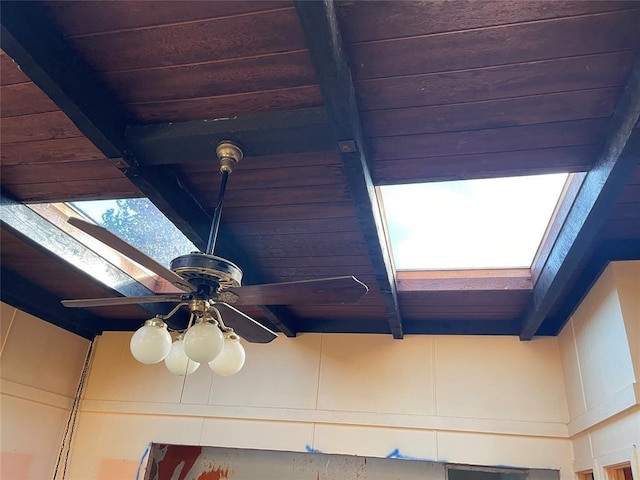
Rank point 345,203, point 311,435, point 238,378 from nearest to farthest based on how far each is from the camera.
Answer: point 345,203
point 311,435
point 238,378

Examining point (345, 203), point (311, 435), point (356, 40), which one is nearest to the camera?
point (356, 40)

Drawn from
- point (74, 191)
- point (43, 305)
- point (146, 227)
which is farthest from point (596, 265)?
point (43, 305)

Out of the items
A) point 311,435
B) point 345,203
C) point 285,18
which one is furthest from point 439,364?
point 285,18

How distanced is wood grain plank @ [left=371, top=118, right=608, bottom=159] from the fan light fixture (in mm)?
872

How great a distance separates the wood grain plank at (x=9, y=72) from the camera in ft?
5.32

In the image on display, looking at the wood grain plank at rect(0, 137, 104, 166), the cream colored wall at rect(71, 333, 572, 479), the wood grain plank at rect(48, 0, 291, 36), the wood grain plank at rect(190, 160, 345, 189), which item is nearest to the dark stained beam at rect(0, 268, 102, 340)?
the cream colored wall at rect(71, 333, 572, 479)

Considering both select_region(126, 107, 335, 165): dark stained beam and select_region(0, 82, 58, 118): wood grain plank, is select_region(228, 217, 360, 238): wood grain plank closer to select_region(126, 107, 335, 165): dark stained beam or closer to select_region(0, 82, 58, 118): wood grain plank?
select_region(126, 107, 335, 165): dark stained beam

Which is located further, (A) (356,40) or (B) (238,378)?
(B) (238,378)

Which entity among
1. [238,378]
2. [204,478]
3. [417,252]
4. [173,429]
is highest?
[417,252]

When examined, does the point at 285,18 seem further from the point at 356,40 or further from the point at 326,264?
the point at 326,264

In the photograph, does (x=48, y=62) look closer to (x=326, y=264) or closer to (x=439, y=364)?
(x=326, y=264)

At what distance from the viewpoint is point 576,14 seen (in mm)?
1279

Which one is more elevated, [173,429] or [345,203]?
[345,203]

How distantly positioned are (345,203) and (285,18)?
1.01 meters
